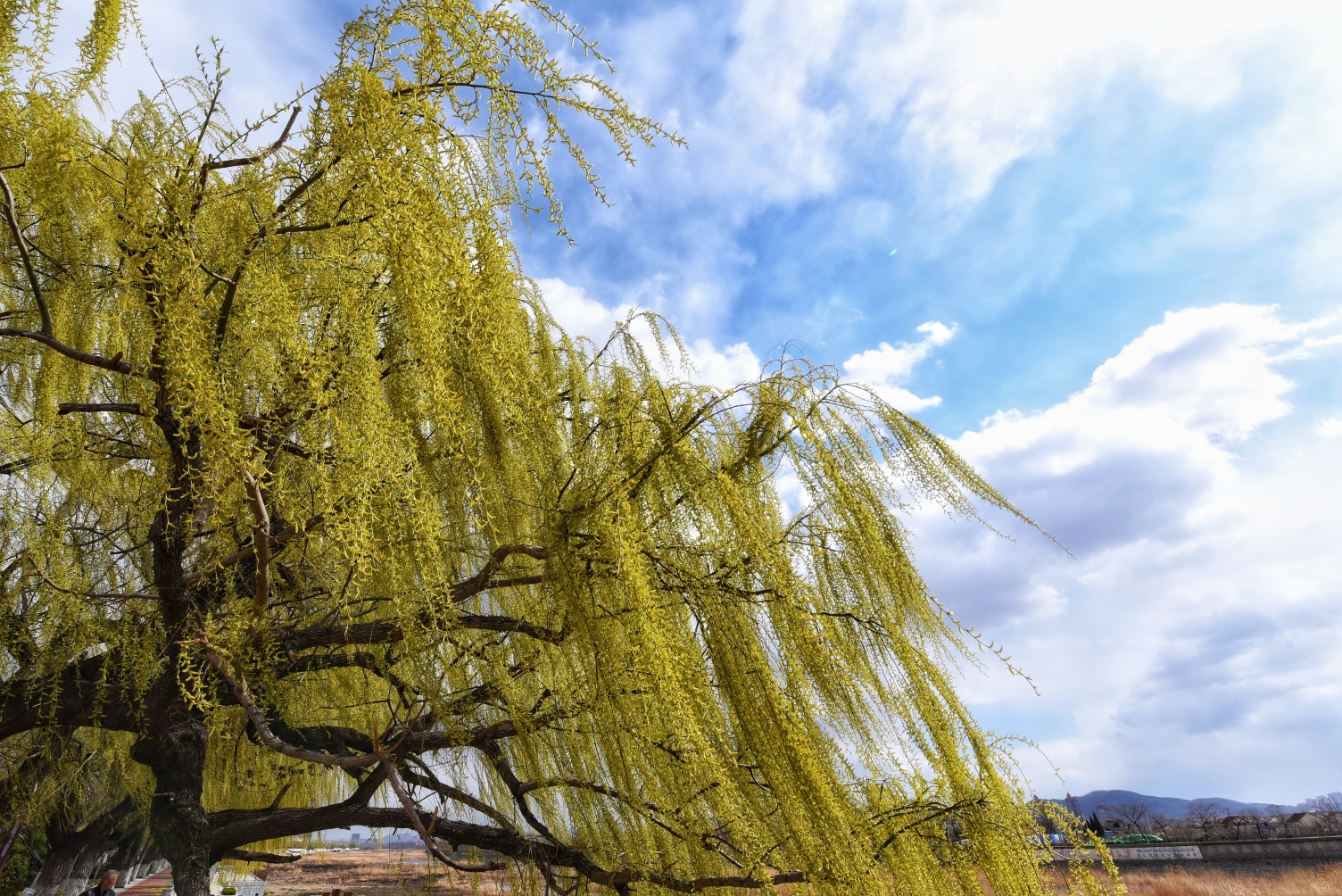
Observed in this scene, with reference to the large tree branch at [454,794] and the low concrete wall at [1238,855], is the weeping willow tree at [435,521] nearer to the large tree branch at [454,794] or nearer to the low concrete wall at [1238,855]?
the large tree branch at [454,794]

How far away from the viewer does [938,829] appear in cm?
309

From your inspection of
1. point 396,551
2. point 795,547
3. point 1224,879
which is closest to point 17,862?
point 396,551

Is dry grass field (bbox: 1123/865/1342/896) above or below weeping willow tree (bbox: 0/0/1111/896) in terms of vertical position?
below

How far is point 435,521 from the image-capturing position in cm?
250

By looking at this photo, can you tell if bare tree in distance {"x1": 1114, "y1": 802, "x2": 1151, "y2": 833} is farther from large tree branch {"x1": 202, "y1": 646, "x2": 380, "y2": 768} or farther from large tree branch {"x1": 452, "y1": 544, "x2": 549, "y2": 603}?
large tree branch {"x1": 202, "y1": 646, "x2": 380, "y2": 768}

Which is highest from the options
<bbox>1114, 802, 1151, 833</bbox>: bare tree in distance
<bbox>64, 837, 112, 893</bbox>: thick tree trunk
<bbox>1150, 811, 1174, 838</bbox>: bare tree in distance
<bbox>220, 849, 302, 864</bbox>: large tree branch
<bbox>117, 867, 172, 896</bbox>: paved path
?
<bbox>64, 837, 112, 893</bbox>: thick tree trunk

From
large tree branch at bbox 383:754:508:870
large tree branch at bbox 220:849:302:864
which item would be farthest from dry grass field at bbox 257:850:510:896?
large tree branch at bbox 383:754:508:870

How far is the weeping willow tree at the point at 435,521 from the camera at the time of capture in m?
2.00

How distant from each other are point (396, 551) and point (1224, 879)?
13.0 metres

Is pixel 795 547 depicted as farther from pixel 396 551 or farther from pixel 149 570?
pixel 149 570

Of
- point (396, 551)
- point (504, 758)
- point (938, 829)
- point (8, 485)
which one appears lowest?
point (938, 829)

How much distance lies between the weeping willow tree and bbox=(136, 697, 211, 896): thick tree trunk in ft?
0.06

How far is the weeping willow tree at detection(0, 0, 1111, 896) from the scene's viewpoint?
2.00 meters

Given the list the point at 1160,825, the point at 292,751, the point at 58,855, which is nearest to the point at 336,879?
the point at 58,855
